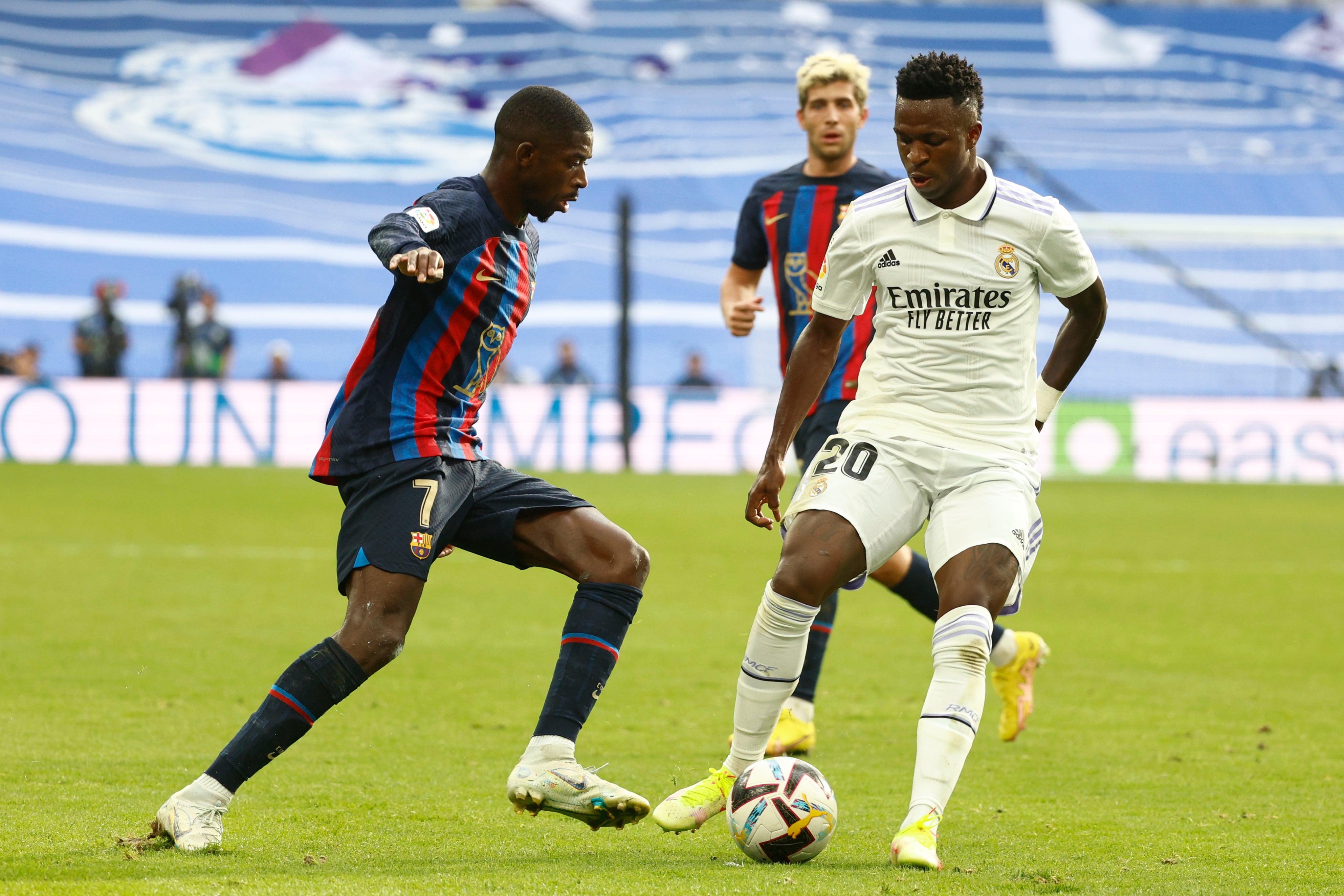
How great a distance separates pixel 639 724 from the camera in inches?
235

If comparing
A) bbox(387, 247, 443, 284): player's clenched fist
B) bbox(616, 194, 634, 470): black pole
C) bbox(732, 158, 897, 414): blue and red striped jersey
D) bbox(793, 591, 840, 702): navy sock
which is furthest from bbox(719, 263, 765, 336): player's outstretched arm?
bbox(616, 194, 634, 470): black pole

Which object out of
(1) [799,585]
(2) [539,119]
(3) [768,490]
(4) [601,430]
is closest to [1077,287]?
(3) [768,490]

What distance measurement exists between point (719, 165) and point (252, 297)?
9.97 metres

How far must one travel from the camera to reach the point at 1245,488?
18297 millimetres

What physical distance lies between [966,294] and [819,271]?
1.47 metres

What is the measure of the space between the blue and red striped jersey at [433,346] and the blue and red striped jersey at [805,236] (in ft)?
6.13

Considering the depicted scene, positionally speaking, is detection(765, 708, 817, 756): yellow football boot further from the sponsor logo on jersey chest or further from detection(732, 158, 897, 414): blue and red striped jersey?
the sponsor logo on jersey chest

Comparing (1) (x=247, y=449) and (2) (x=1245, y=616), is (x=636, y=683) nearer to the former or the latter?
(2) (x=1245, y=616)

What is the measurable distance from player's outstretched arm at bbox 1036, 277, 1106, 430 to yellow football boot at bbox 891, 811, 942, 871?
4.33 ft

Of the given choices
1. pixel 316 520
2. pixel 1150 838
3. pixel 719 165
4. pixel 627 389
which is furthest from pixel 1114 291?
pixel 1150 838

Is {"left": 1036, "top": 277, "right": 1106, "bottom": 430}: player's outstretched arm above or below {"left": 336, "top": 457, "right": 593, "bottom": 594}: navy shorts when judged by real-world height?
above

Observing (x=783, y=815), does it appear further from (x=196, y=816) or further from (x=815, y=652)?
(x=815, y=652)

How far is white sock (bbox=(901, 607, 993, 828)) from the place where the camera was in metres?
3.87

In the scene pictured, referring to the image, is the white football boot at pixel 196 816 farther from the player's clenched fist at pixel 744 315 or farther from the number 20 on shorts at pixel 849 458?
the player's clenched fist at pixel 744 315
